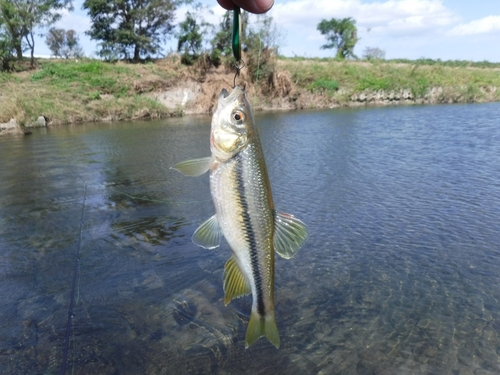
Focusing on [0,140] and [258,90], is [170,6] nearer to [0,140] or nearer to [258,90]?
[258,90]

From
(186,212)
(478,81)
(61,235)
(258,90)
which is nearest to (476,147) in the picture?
(186,212)

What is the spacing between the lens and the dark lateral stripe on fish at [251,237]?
2.94 meters

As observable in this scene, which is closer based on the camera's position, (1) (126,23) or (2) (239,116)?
(2) (239,116)

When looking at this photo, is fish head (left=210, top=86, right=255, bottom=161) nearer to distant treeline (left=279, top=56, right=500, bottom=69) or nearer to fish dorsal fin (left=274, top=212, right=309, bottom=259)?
fish dorsal fin (left=274, top=212, right=309, bottom=259)

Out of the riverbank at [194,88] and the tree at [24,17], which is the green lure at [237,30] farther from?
the tree at [24,17]

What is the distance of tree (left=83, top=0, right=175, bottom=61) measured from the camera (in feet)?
160

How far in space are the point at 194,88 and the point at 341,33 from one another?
5057 cm

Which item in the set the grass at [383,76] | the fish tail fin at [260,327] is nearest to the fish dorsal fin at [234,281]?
the fish tail fin at [260,327]

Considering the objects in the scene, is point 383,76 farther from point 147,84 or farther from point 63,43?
point 63,43

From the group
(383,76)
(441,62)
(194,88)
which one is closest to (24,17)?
(194,88)

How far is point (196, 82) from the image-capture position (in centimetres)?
4184

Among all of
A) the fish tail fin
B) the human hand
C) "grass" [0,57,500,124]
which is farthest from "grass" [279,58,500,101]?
the fish tail fin

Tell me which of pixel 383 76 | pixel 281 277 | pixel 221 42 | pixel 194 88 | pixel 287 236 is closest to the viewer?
pixel 287 236

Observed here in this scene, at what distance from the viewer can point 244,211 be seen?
3004 millimetres
